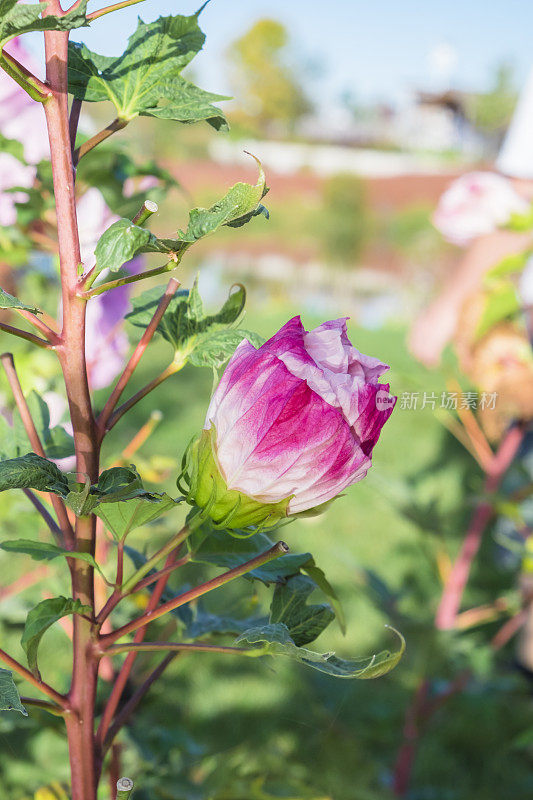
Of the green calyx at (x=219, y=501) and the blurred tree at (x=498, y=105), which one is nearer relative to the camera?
the green calyx at (x=219, y=501)

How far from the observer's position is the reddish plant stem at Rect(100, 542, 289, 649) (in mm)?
231

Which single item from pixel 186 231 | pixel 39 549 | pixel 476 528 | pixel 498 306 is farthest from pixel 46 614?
pixel 476 528

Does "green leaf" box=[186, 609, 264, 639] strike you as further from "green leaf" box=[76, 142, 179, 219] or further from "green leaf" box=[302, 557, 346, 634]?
"green leaf" box=[76, 142, 179, 219]

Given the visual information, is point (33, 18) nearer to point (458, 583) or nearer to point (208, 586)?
point (208, 586)

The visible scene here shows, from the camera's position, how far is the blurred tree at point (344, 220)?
25.7 ft

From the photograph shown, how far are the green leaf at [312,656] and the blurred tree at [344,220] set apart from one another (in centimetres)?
766

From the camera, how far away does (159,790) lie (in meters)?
0.40

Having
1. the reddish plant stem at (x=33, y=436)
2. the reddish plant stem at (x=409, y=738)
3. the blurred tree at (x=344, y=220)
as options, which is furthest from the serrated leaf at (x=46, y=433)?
the blurred tree at (x=344, y=220)

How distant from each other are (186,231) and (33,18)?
7 cm

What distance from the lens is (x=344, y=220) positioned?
7969 mm

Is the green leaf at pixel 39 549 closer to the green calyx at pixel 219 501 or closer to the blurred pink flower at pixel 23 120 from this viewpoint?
the green calyx at pixel 219 501

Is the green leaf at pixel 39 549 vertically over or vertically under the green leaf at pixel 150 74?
under

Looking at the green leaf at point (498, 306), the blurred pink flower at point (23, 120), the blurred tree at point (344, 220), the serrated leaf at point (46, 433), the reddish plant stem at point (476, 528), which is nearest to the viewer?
the serrated leaf at point (46, 433)

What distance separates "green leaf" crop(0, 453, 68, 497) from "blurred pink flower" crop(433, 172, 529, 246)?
1.75 ft
